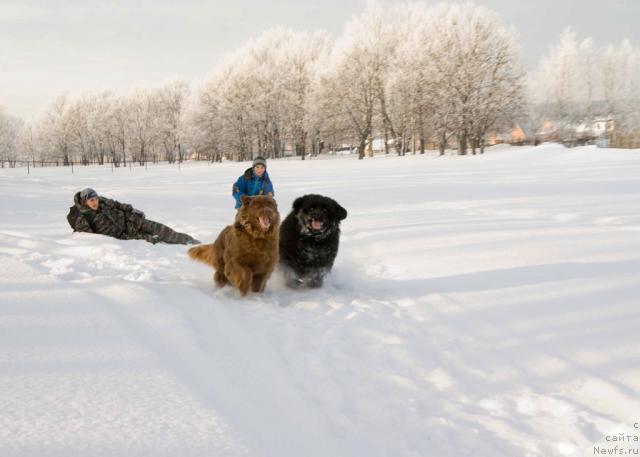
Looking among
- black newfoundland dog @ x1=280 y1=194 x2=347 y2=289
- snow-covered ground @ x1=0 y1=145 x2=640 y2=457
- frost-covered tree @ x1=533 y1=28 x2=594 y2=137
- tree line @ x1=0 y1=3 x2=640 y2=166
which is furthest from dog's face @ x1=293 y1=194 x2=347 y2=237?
frost-covered tree @ x1=533 y1=28 x2=594 y2=137

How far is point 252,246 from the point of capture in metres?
4.78

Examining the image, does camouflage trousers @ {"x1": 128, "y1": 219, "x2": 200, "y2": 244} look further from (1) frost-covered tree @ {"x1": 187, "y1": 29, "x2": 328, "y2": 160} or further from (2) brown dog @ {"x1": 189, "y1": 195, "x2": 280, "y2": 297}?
(1) frost-covered tree @ {"x1": 187, "y1": 29, "x2": 328, "y2": 160}

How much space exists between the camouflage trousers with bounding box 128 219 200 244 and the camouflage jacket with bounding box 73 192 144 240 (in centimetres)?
6

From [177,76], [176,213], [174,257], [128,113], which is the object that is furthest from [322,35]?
[174,257]

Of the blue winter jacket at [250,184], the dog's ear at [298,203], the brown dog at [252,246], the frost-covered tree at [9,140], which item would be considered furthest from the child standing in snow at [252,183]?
the frost-covered tree at [9,140]

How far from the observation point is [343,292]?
5.07 meters

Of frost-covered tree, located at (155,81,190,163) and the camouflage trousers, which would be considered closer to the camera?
the camouflage trousers

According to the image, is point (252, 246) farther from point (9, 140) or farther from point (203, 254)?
point (9, 140)

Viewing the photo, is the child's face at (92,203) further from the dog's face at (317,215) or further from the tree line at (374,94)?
the tree line at (374,94)

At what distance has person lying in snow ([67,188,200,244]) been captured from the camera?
7.16m

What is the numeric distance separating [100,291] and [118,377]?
1.51m

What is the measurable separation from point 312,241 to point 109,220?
13.4ft

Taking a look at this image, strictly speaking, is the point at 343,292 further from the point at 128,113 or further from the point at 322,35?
the point at 128,113

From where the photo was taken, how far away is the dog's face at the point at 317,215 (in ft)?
16.9
